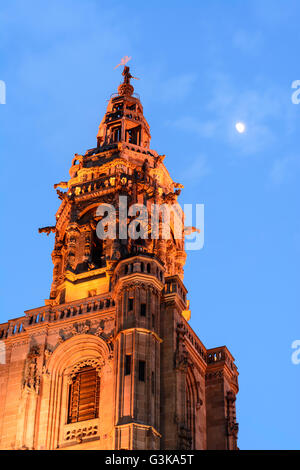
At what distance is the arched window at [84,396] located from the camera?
189 ft

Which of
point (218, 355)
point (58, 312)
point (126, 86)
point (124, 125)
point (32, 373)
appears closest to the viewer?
point (32, 373)

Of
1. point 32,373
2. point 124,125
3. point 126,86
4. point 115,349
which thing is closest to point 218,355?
point 115,349

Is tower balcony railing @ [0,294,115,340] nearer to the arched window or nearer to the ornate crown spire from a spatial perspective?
the arched window

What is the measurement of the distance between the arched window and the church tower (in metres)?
0.07

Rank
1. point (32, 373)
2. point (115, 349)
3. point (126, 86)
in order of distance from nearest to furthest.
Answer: point (115, 349), point (32, 373), point (126, 86)

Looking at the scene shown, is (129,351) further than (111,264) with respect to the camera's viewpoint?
No

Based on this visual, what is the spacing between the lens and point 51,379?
195 ft

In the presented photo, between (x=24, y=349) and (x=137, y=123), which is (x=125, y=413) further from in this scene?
(x=137, y=123)

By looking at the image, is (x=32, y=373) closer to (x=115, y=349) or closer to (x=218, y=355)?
(x=115, y=349)

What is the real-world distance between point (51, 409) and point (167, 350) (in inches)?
302

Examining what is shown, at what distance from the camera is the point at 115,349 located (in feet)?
187

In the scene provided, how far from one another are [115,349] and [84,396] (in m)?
3.79

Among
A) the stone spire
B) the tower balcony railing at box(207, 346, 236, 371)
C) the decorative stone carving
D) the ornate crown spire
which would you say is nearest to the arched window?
the decorative stone carving
